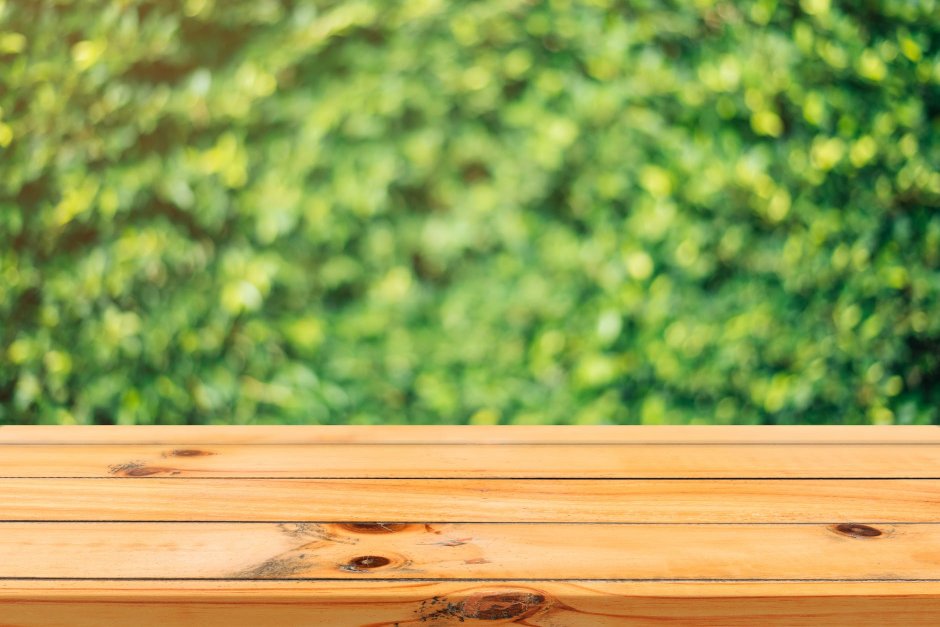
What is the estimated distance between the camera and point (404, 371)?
6.18ft

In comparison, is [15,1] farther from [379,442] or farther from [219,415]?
[379,442]

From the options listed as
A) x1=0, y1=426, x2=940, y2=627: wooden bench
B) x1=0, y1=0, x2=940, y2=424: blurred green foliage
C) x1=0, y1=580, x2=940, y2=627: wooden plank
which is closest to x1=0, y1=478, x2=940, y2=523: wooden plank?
x1=0, y1=426, x2=940, y2=627: wooden bench

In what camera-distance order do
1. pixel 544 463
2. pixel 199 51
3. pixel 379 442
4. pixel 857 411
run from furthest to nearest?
pixel 857 411 < pixel 199 51 < pixel 379 442 < pixel 544 463

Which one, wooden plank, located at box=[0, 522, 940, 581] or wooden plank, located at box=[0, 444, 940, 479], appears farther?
wooden plank, located at box=[0, 444, 940, 479]

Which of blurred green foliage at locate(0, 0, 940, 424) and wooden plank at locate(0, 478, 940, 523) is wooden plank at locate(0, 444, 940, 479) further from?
blurred green foliage at locate(0, 0, 940, 424)

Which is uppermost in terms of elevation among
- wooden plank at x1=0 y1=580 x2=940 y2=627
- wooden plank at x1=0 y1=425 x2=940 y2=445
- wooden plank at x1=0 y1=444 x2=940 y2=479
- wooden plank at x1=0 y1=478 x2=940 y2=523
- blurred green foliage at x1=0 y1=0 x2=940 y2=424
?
blurred green foliage at x1=0 y1=0 x2=940 y2=424

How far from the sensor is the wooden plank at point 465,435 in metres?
1.40

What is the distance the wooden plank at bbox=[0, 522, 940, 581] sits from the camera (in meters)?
0.92

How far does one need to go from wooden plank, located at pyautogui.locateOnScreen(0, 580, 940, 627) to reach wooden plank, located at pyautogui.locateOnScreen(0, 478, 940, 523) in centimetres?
18

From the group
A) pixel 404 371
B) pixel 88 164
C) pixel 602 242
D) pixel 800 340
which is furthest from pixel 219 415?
pixel 800 340

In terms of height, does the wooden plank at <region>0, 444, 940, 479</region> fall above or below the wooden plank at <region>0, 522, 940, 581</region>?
above

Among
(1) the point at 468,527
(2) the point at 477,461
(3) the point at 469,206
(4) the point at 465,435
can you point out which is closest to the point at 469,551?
(1) the point at 468,527

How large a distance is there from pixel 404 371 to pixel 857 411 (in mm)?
1006

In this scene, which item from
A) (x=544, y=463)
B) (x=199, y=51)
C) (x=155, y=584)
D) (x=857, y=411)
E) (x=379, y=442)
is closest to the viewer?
(x=155, y=584)
